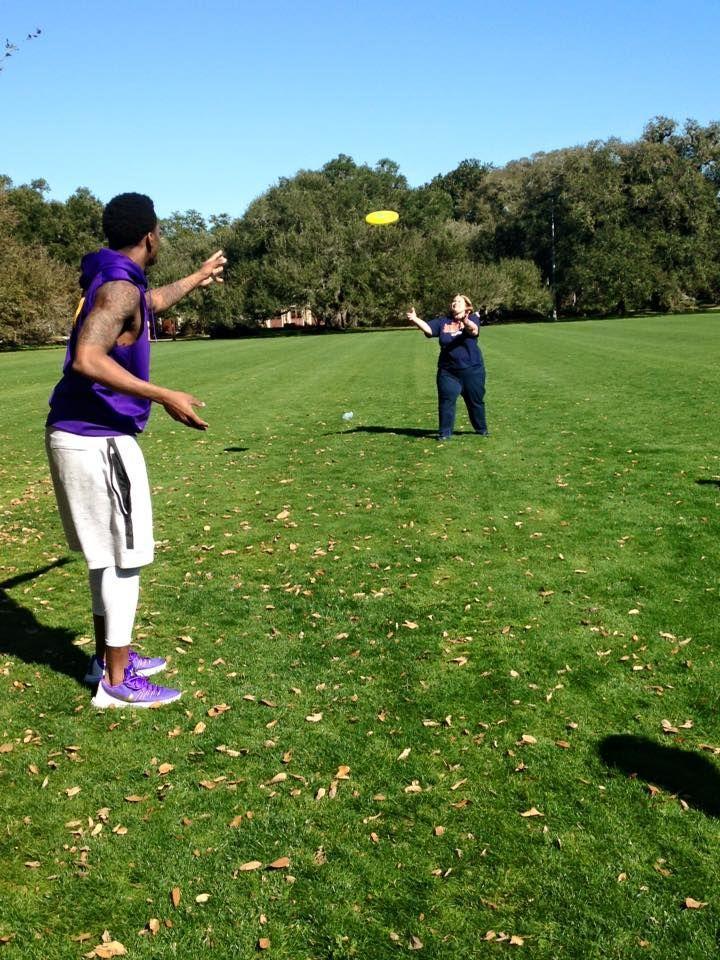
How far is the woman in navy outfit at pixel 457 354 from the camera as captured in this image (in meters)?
12.6

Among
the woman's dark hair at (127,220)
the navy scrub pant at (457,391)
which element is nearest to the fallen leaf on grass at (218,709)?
the woman's dark hair at (127,220)

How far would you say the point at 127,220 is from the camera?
4.31m

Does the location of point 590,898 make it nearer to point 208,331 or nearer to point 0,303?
point 0,303

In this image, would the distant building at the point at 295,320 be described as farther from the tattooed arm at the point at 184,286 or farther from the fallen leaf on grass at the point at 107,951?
the fallen leaf on grass at the point at 107,951

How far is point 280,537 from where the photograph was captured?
8570mm

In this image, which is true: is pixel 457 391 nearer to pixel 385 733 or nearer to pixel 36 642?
pixel 36 642

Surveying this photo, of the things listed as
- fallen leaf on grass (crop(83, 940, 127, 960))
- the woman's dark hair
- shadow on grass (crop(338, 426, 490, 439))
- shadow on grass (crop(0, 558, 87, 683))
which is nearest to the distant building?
shadow on grass (crop(338, 426, 490, 439))

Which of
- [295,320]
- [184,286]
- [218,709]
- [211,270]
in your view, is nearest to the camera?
[218,709]

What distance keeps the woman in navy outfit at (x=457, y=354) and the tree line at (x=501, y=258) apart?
64.0 m

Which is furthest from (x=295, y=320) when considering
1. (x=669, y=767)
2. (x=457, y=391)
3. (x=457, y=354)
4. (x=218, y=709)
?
(x=669, y=767)

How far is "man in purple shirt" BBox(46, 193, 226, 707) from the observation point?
4035mm

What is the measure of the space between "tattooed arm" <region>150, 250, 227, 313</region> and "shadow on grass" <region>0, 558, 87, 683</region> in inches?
101

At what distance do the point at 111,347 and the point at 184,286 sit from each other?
1572mm

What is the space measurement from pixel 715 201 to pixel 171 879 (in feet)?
287
